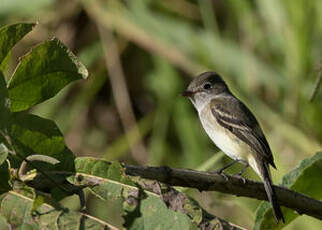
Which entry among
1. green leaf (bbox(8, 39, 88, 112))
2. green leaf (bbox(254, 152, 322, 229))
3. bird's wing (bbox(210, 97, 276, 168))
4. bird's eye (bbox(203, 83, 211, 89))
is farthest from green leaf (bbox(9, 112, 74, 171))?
bird's eye (bbox(203, 83, 211, 89))

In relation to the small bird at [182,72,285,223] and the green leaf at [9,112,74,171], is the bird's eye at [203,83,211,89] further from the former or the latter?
the green leaf at [9,112,74,171]

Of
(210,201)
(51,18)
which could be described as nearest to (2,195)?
(210,201)

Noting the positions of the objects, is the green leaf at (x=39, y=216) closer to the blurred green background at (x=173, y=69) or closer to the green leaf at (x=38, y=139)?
the green leaf at (x=38, y=139)

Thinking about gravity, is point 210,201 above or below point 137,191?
below

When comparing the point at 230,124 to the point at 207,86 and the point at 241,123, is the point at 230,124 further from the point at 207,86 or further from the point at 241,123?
the point at 207,86

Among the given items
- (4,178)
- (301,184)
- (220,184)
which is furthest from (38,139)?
(301,184)

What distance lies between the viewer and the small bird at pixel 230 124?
2.91 metres

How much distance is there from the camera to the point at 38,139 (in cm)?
136

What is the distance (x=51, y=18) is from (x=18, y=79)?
337 cm

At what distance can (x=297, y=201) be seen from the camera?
155cm

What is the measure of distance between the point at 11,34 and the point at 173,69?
3.22 m

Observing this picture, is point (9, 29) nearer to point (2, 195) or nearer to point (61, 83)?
point (61, 83)

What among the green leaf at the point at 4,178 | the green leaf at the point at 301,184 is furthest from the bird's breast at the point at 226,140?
the green leaf at the point at 4,178

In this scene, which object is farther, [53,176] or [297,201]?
[297,201]
